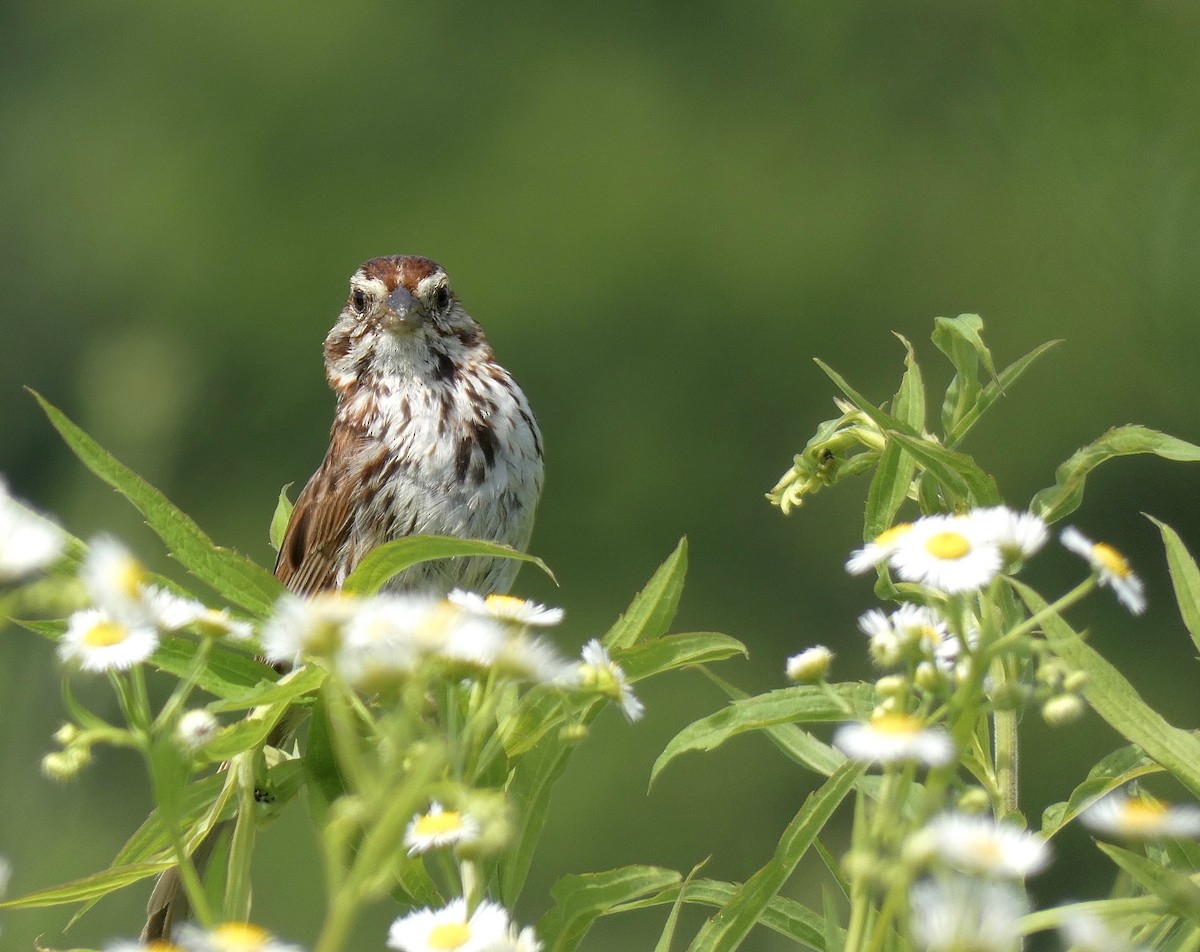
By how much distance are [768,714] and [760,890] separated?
5.2 inches

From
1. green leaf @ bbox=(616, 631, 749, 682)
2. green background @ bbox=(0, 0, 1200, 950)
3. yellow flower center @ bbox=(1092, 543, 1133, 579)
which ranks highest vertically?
green background @ bbox=(0, 0, 1200, 950)

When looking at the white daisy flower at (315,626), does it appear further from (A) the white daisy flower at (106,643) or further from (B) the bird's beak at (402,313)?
(B) the bird's beak at (402,313)

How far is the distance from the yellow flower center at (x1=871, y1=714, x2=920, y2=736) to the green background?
26.6ft

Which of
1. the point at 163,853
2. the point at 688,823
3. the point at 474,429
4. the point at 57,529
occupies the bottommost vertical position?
the point at 163,853

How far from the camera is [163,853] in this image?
1.36 m

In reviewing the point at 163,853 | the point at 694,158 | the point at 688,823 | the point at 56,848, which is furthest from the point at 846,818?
the point at 694,158

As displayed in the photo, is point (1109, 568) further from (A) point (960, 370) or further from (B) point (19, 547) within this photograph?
(B) point (19, 547)

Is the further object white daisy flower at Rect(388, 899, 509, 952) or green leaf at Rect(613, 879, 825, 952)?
green leaf at Rect(613, 879, 825, 952)

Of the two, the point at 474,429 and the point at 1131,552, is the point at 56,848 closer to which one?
the point at 474,429

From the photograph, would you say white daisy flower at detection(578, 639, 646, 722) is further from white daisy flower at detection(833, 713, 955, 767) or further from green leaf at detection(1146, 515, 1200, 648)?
green leaf at detection(1146, 515, 1200, 648)

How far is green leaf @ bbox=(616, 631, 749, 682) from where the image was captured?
1.32 m

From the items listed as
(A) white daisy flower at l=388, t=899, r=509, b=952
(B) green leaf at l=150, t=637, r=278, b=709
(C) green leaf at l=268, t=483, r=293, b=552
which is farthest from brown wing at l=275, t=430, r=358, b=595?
(A) white daisy flower at l=388, t=899, r=509, b=952

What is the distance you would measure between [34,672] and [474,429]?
0.77 meters

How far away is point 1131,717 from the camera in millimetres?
1138
